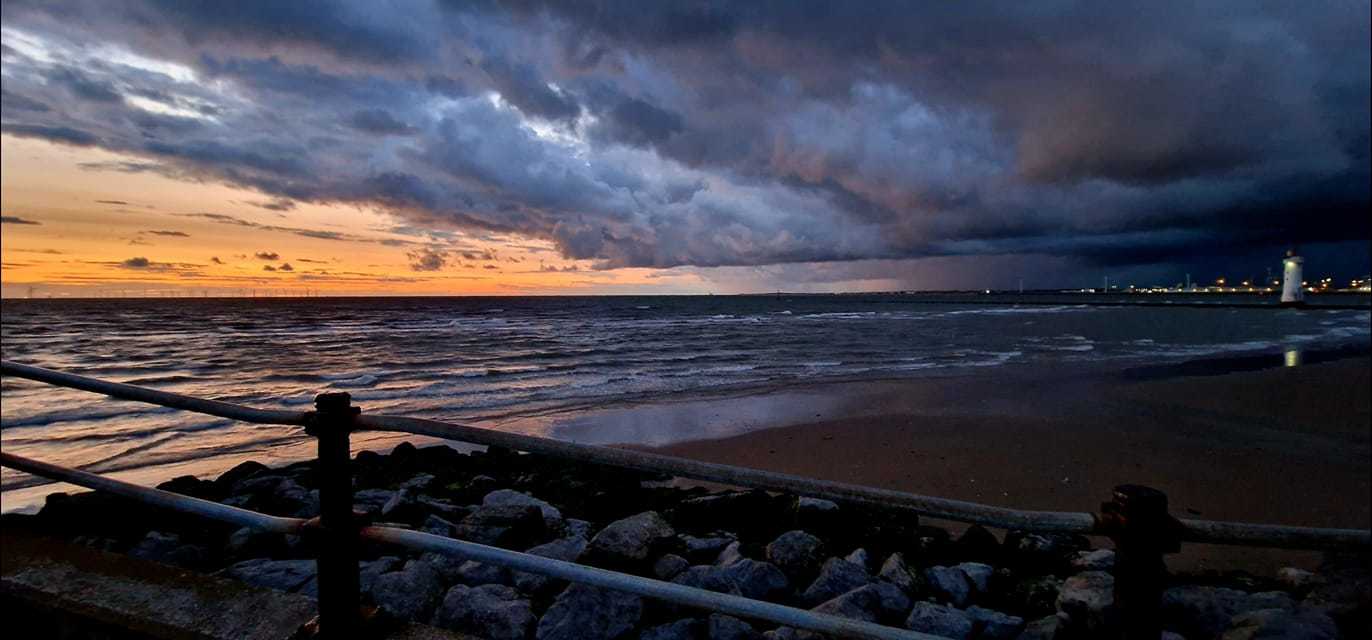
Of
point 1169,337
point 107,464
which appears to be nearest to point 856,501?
point 107,464

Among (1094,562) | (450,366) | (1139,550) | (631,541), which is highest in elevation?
(1139,550)

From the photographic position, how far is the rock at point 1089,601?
392 centimetres

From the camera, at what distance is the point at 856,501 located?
6.33 feet

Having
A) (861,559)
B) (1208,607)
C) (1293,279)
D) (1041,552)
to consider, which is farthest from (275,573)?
(1293,279)

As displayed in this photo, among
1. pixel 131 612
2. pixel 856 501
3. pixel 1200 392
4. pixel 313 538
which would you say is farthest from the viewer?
pixel 1200 392

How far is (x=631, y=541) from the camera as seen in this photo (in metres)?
4.84

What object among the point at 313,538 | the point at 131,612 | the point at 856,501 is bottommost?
the point at 131,612

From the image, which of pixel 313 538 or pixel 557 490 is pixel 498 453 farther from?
pixel 313 538

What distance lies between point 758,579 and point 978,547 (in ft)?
7.60

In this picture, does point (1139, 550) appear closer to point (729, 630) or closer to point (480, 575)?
point (729, 630)

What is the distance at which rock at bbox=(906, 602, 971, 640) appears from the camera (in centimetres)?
394

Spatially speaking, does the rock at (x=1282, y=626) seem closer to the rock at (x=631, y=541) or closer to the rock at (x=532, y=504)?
the rock at (x=631, y=541)

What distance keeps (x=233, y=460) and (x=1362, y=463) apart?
1664 cm

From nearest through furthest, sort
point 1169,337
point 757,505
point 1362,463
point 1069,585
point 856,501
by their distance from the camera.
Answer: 1. point 856,501
2. point 1069,585
3. point 757,505
4. point 1362,463
5. point 1169,337
